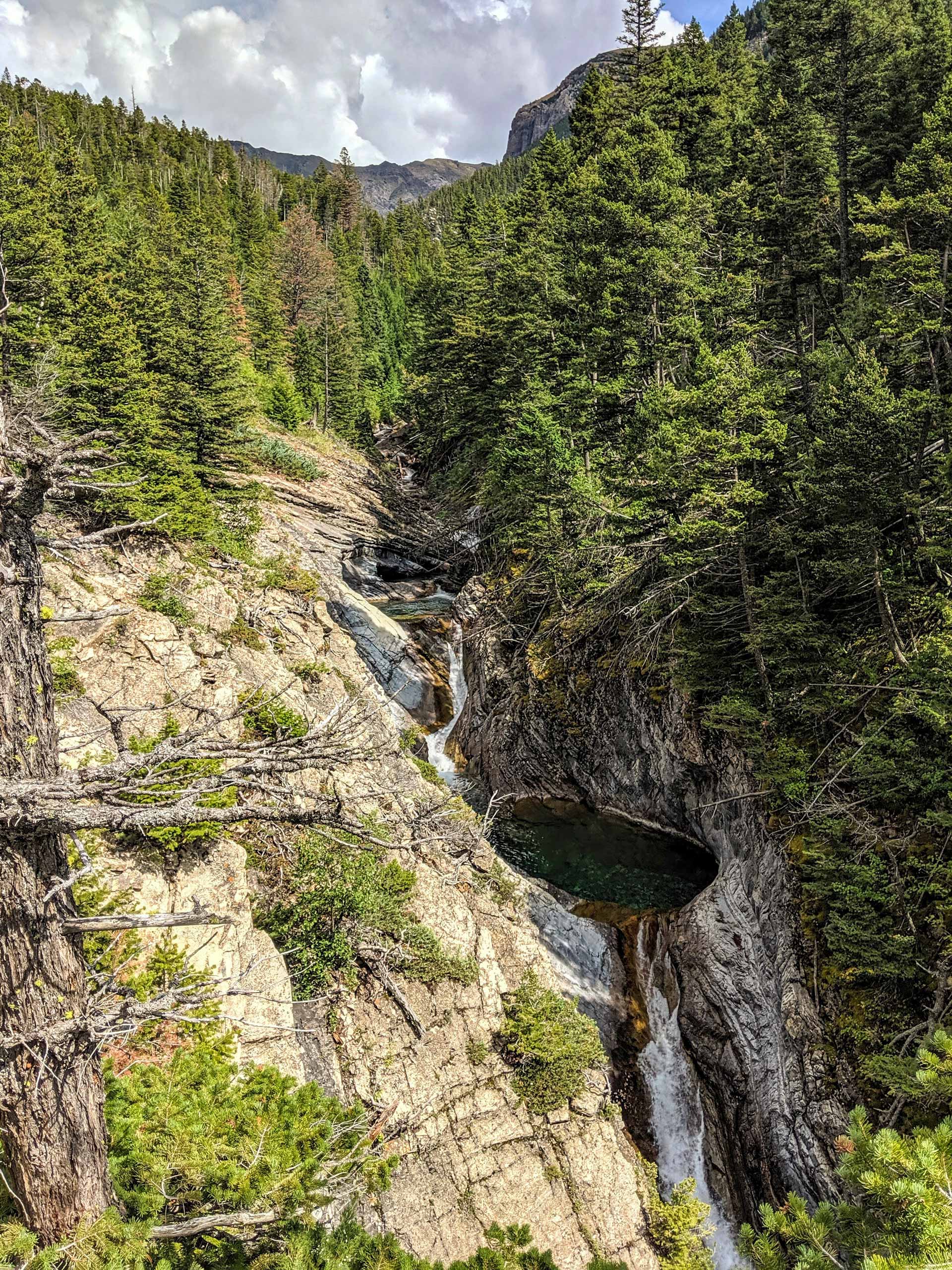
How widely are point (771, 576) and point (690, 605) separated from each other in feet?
8.43

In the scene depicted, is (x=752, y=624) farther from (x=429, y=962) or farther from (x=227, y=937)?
(x=227, y=937)

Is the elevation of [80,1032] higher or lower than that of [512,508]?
lower

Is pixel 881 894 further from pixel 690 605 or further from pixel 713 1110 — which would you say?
pixel 690 605

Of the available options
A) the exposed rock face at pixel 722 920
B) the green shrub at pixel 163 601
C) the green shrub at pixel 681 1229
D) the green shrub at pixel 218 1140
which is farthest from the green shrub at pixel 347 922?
the green shrub at pixel 163 601

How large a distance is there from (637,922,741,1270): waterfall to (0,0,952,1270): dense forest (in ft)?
5.48

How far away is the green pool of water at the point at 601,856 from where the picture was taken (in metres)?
16.9

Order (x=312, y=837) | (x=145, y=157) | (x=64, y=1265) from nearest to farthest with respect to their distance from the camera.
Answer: (x=64, y=1265), (x=312, y=837), (x=145, y=157)

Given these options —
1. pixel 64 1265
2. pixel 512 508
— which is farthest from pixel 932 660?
pixel 512 508

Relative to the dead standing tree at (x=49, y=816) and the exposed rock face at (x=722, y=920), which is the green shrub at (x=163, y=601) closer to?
the exposed rock face at (x=722, y=920)

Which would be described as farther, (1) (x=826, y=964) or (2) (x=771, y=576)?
(2) (x=771, y=576)

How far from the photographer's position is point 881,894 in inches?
386

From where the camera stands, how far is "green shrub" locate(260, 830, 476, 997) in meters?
10.5

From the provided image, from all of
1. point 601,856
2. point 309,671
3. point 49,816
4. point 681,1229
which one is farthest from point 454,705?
point 49,816

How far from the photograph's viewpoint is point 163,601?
15.0m
